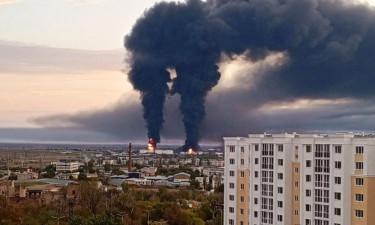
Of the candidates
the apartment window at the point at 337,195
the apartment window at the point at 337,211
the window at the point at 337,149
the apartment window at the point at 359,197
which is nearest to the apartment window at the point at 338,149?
the window at the point at 337,149

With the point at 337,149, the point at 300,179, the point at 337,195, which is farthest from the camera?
the point at 300,179

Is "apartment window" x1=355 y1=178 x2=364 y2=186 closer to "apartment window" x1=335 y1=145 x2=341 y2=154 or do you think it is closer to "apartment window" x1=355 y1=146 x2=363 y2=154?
"apartment window" x1=355 y1=146 x2=363 y2=154

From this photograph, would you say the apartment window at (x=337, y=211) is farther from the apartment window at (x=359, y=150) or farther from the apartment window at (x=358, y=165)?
the apartment window at (x=359, y=150)

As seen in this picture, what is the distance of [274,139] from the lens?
79.1ft

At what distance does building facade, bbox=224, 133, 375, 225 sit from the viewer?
71.1 ft

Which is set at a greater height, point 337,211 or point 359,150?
point 359,150

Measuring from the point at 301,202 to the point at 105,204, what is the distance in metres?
18.6

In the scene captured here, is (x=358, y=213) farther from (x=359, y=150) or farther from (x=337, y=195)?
(x=359, y=150)

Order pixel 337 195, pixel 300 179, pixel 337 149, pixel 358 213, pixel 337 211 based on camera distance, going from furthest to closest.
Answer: pixel 300 179, pixel 337 149, pixel 337 195, pixel 337 211, pixel 358 213

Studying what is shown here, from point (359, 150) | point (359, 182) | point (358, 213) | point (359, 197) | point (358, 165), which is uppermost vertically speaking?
point (359, 150)

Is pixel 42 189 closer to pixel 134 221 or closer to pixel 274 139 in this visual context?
pixel 134 221

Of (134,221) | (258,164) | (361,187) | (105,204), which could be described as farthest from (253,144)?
(105,204)

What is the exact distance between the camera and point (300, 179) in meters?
23.2

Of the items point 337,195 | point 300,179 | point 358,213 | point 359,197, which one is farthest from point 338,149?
point 358,213
